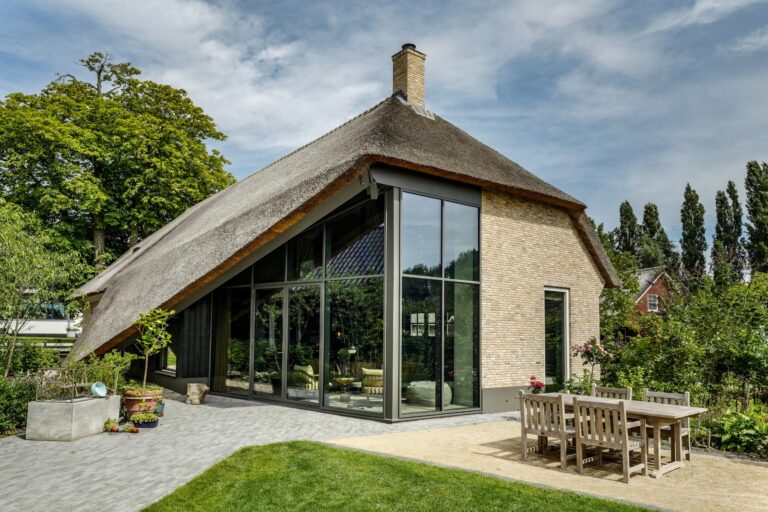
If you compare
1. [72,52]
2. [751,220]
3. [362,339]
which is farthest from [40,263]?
[751,220]

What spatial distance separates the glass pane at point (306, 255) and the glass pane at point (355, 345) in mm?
528

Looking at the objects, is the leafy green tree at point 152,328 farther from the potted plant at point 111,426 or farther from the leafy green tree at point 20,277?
the leafy green tree at point 20,277

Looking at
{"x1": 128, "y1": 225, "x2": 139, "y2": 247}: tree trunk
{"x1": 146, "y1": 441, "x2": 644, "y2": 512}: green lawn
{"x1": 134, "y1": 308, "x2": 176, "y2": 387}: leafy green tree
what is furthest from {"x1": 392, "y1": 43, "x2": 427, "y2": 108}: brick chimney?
{"x1": 128, "y1": 225, "x2": 139, "y2": 247}: tree trunk

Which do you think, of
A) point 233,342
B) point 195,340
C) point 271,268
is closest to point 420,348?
point 271,268

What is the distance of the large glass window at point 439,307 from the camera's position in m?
10.0

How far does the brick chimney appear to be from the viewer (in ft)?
44.5

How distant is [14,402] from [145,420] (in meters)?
1.83

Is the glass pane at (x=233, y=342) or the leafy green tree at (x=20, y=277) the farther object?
the glass pane at (x=233, y=342)

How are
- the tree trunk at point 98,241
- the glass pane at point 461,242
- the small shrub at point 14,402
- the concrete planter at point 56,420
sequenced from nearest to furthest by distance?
the concrete planter at point 56,420 → the small shrub at point 14,402 → the glass pane at point 461,242 → the tree trunk at point 98,241

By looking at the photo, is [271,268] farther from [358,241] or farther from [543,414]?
[543,414]

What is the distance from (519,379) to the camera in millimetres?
11672

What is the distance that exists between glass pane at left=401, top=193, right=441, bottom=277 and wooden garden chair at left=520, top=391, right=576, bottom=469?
361 centimetres

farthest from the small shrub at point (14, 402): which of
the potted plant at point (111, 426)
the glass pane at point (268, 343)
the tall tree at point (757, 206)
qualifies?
the tall tree at point (757, 206)

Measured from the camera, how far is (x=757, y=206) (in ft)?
116
